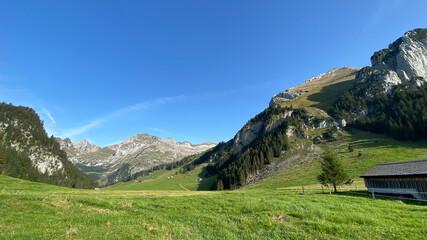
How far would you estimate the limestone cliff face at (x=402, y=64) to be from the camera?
15946 centimetres

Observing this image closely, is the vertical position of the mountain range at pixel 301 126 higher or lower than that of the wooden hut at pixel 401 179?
higher

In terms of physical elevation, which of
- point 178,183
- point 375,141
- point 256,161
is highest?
point 375,141

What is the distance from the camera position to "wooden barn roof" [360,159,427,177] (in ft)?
98.9

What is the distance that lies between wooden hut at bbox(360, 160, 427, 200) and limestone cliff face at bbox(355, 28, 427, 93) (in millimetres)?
161118

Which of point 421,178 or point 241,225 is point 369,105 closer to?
point 421,178

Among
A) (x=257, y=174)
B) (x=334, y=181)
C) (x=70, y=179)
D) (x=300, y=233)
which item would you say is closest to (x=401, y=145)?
(x=257, y=174)

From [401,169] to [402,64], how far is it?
201m

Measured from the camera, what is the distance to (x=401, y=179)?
32781mm

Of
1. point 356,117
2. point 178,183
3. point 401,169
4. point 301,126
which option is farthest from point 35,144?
point 356,117

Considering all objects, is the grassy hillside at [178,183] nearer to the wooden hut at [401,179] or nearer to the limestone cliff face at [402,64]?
the wooden hut at [401,179]

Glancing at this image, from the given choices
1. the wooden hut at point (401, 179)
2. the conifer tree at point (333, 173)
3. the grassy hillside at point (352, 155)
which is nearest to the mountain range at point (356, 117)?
the grassy hillside at point (352, 155)

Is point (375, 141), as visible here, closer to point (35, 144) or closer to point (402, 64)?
point (402, 64)

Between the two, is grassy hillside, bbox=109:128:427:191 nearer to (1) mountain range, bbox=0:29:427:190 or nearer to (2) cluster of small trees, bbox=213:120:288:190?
(1) mountain range, bbox=0:29:427:190

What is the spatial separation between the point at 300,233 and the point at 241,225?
11.6 feet
